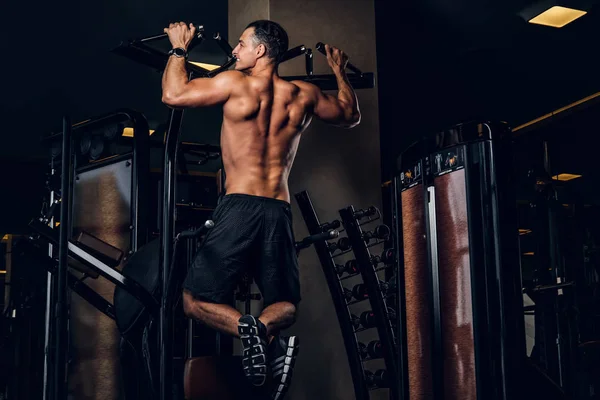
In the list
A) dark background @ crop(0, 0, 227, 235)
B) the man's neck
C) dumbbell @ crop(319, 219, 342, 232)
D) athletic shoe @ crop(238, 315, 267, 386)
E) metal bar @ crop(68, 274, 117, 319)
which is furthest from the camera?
dark background @ crop(0, 0, 227, 235)

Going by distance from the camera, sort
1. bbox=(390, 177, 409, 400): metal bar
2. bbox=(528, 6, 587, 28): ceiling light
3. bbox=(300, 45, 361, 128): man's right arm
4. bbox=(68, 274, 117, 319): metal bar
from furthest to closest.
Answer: bbox=(528, 6, 587, 28): ceiling light → bbox=(68, 274, 117, 319): metal bar → bbox=(300, 45, 361, 128): man's right arm → bbox=(390, 177, 409, 400): metal bar

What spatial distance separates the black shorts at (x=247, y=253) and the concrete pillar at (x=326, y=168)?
1.16m

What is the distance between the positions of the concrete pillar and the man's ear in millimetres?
1167

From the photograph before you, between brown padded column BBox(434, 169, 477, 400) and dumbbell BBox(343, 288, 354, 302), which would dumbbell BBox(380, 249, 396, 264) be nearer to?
dumbbell BBox(343, 288, 354, 302)

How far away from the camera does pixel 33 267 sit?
20.8ft

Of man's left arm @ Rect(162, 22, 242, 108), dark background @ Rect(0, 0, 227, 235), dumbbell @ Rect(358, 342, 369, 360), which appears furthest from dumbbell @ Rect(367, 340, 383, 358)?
dark background @ Rect(0, 0, 227, 235)

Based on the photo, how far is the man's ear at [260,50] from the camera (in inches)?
132

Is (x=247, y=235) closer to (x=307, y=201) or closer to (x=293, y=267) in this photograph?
(x=293, y=267)

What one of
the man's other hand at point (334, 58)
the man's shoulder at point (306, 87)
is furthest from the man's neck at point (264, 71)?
the man's other hand at point (334, 58)

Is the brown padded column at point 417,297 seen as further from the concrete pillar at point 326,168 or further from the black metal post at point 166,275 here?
the concrete pillar at point 326,168

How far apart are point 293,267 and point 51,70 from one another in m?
5.74

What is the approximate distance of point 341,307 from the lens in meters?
3.90

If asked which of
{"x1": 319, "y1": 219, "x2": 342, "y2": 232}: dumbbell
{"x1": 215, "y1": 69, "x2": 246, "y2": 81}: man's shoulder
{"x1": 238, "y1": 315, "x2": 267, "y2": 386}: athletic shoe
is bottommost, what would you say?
{"x1": 238, "y1": 315, "x2": 267, "y2": 386}: athletic shoe

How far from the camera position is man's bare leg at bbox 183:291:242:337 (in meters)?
2.94
